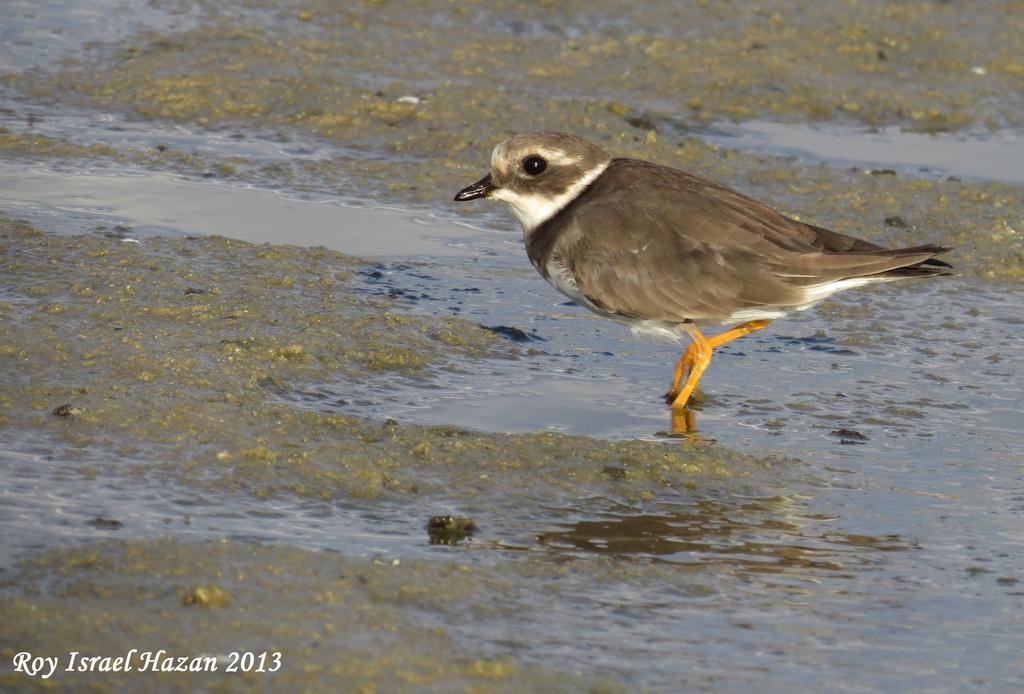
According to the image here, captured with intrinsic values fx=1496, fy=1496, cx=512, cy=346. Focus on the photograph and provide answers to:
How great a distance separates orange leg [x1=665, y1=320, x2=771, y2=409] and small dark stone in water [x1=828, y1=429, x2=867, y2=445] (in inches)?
25.1

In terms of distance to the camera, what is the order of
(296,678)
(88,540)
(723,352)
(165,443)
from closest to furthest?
1. (296,678)
2. (88,540)
3. (165,443)
4. (723,352)

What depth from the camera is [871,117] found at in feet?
35.3

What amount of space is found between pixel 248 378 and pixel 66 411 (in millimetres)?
827

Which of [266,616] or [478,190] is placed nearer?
[266,616]

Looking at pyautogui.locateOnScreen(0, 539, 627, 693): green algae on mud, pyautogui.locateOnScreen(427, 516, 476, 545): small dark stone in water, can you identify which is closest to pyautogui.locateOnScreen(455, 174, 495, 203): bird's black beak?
pyautogui.locateOnScreen(427, 516, 476, 545): small dark stone in water

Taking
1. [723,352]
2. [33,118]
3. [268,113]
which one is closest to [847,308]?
[723,352]

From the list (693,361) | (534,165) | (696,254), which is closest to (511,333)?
A: (534,165)

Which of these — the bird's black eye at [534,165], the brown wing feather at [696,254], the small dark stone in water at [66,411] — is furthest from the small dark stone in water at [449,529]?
the bird's black eye at [534,165]

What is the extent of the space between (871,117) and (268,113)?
14.1ft

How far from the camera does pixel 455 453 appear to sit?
223 inches

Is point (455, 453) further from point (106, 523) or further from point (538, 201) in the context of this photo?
point (538, 201)

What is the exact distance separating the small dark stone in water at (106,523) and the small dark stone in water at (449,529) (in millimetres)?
1003

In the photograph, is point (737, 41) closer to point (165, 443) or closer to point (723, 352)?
point (723, 352)

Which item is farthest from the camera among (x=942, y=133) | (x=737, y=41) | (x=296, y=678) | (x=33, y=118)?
(x=737, y=41)
